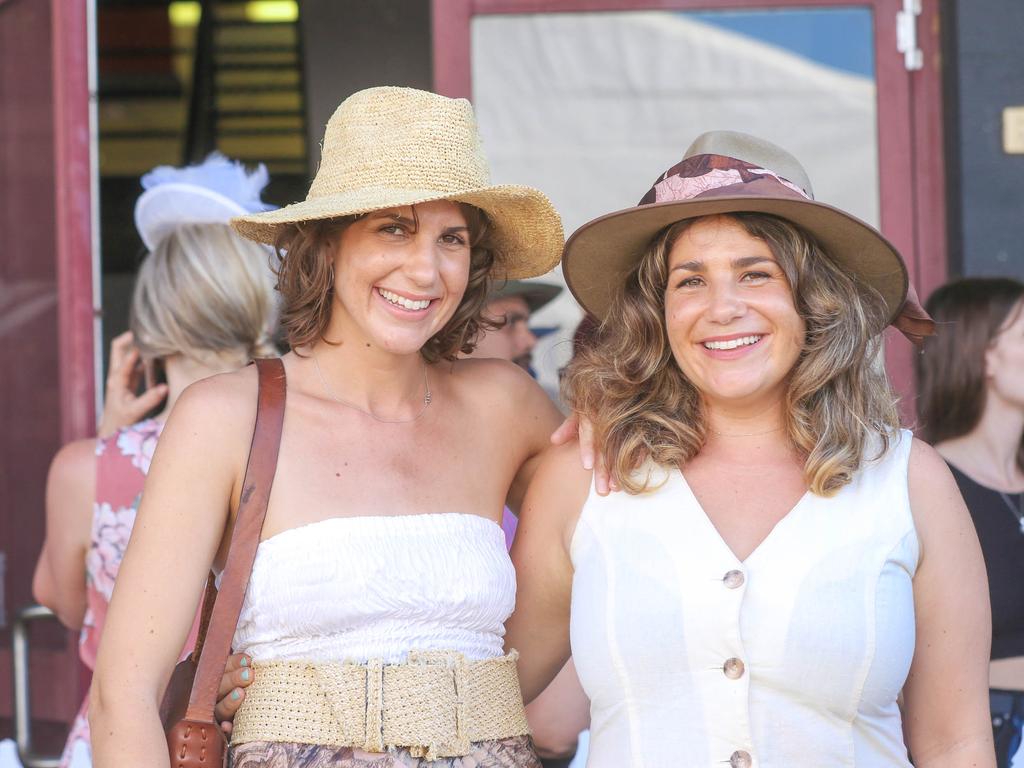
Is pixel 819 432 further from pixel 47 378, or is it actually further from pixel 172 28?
pixel 172 28

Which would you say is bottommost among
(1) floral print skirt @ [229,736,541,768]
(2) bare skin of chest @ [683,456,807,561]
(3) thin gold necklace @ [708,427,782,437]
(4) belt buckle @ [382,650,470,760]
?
(1) floral print skirt @ [229,736,541,768]

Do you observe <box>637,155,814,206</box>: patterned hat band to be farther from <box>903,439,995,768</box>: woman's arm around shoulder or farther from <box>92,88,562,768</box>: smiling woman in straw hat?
<box>903,439,995,768</box>: woman's arm around shoulder

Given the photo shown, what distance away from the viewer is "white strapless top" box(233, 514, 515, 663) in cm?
247

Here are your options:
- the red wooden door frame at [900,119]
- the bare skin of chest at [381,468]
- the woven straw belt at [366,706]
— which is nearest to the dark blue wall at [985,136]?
the red wooden door frame at [900,119]

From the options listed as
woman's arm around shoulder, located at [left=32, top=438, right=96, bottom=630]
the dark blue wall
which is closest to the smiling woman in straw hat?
woman's arm around shoulder, located at [left=32, top=438, right=96, bottom=630]

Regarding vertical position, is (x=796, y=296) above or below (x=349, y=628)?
above

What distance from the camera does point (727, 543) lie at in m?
2.57

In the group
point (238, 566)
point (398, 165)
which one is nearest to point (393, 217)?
point (398, 165)

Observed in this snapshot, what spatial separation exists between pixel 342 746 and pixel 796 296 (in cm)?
114

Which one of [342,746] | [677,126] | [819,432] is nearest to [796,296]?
[819,432]

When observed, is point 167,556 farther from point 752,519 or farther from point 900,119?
point 900,119

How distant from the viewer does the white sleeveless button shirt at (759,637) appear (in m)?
2.44

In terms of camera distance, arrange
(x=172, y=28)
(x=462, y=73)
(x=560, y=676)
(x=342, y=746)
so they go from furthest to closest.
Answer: (x=172, y=28) → (x=462, y=73) → (x=560, y=676) → (x=342, y=746)

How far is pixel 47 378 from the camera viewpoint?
4.90 metres
